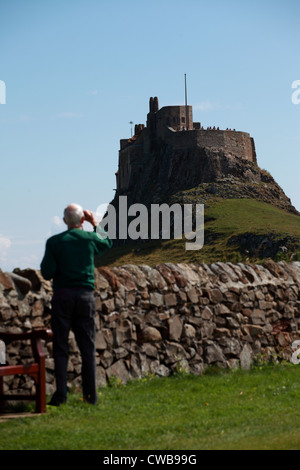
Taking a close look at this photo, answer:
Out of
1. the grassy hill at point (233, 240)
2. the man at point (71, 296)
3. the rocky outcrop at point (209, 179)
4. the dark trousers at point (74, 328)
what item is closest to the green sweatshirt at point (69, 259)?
the man at point (71, 296)

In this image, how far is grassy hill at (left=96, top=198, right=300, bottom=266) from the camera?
69688 mm

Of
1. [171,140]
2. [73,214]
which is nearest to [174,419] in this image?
[73,214]

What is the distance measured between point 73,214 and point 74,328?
129cm

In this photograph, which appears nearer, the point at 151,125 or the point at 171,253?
the point at 171,253

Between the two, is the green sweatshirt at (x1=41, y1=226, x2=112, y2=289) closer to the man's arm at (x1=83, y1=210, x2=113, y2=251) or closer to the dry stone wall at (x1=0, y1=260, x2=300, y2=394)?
the man's arm at (x1=83, y1=210, x2=113, y2=251)

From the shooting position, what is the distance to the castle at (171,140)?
101m

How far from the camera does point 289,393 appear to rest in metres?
9.71

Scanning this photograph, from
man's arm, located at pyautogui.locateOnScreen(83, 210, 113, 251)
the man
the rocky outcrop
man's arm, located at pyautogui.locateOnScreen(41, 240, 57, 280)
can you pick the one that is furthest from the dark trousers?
the rocky outcrop

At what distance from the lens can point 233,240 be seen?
247ft

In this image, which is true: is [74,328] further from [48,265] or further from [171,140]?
[171,140]

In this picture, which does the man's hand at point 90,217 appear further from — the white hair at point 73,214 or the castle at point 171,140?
the castle at point 171,140
